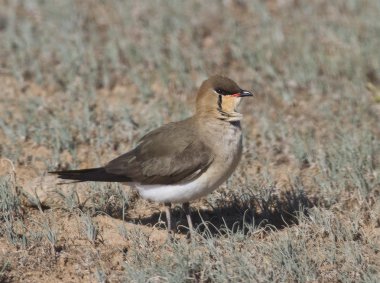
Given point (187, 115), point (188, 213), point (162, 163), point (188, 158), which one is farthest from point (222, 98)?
point (187, 115)

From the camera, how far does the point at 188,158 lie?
584 centimetres

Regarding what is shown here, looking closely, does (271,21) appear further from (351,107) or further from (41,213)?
(41,213)

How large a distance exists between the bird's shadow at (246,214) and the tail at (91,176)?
502mm

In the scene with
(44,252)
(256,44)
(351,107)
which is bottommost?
(44,252)

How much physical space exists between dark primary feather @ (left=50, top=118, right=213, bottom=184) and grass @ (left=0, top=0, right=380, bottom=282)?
0.37 m

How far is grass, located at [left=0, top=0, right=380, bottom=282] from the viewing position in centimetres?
557

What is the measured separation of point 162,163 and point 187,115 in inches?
88.2

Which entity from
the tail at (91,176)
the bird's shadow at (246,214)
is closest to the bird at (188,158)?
the tail at (91,176)

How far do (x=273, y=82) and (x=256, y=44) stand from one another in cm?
83

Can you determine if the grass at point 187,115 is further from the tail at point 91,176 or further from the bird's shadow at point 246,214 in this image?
the tail at point 91,176

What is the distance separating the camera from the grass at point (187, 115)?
5570 mm

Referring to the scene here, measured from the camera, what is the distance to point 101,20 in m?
10.2

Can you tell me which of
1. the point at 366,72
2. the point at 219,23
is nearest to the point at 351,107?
the point at 366,72

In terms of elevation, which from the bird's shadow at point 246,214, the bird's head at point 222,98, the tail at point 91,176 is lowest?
the bird's shadow at point 246,214
